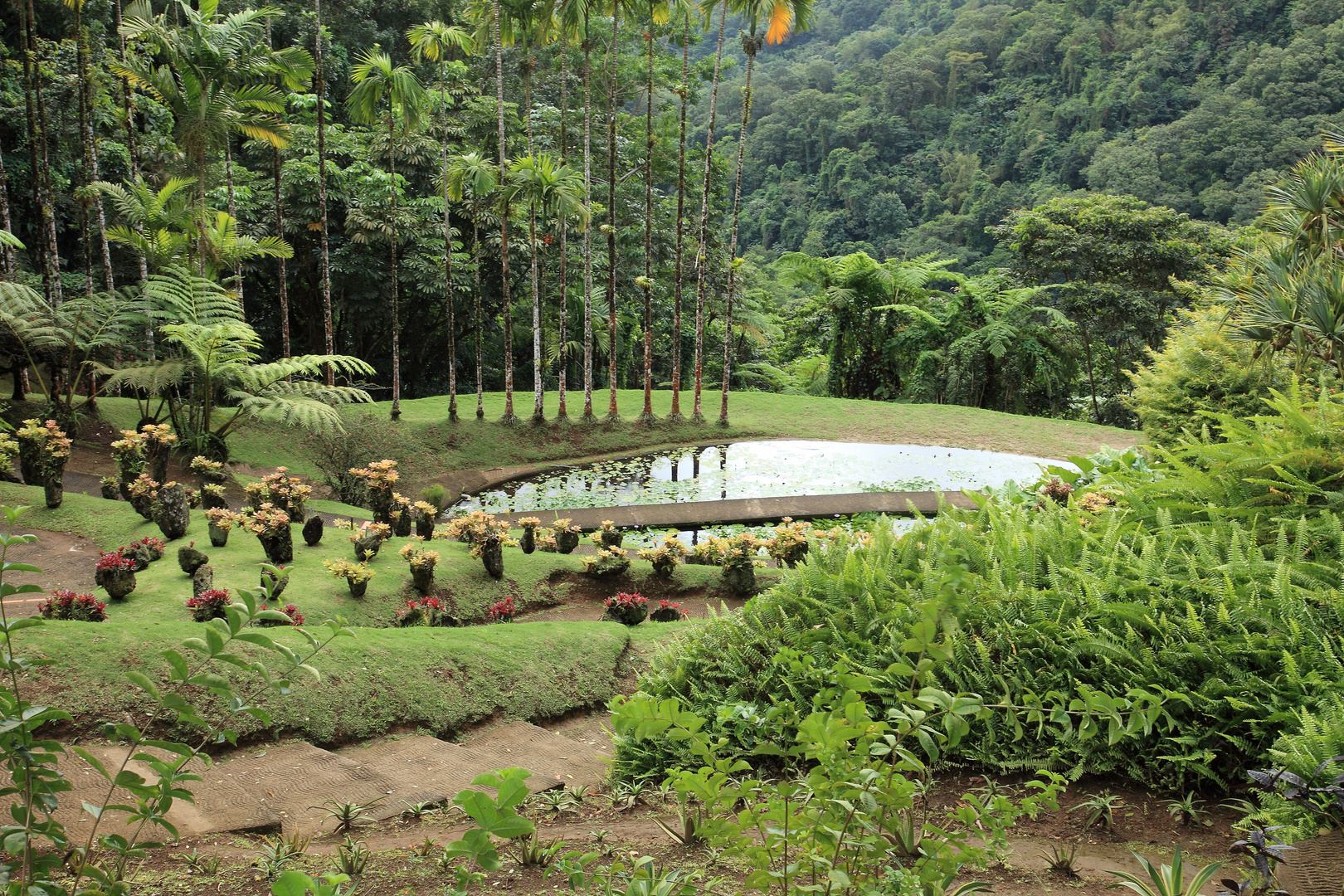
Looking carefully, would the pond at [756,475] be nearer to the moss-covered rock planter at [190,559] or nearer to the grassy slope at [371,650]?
the grassy slope at [371,650]

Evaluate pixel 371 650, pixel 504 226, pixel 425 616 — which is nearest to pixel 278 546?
pixel 425 616

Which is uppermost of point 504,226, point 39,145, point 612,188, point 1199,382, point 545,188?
point 612,188

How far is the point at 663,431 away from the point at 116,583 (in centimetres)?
1126

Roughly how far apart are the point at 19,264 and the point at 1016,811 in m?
17.3

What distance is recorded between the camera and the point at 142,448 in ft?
29.5

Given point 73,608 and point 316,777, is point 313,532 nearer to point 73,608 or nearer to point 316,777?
Answer: point 73,608

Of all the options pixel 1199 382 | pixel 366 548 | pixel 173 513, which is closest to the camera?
pixel 366 548

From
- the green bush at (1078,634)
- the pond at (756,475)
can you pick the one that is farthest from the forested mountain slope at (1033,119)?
the green bush at (1078,634)

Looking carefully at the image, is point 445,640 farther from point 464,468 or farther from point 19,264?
point 19,264

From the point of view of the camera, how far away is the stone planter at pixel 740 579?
23.5 ft

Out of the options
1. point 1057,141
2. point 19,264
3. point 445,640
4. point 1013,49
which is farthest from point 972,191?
point 445,640

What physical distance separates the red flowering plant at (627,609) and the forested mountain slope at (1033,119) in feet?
98.1

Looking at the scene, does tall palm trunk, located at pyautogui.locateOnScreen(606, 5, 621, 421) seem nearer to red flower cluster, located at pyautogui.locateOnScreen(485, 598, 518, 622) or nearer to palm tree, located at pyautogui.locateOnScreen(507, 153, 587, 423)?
palm tree, located at pyautogui.locateOnScreen(507, 153, 587, 423)

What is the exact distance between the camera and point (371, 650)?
4570 millimetres
